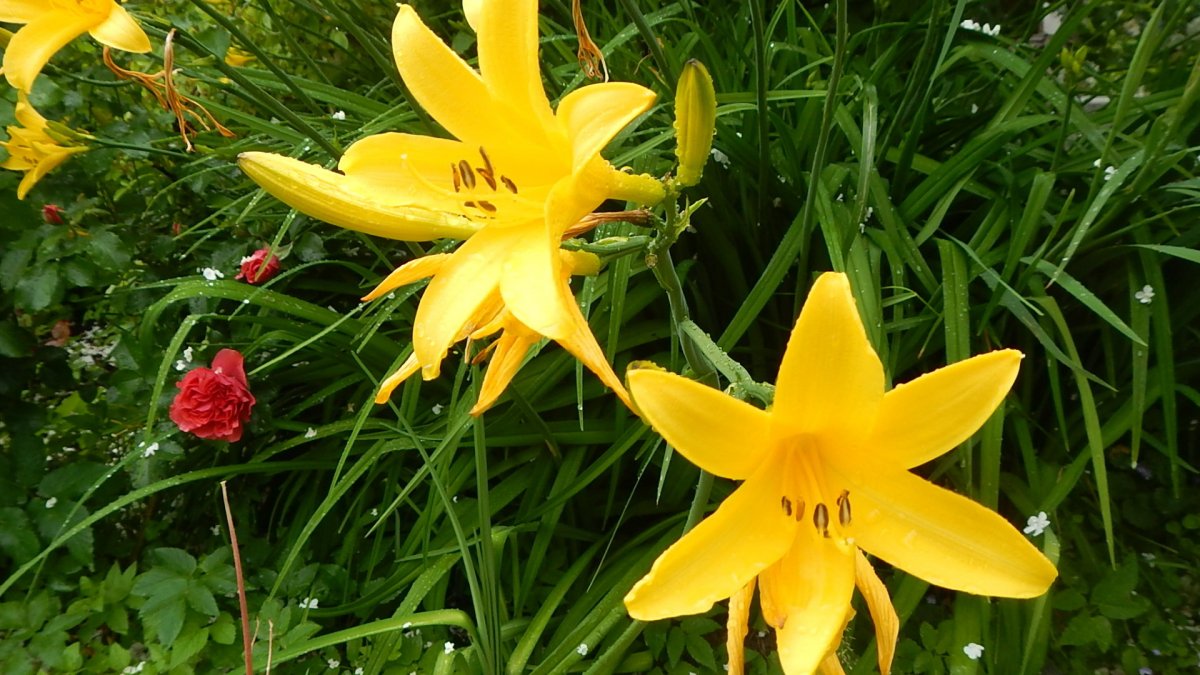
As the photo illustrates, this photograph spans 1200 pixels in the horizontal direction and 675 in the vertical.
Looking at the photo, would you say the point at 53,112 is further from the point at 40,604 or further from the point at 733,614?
the point at 733,614

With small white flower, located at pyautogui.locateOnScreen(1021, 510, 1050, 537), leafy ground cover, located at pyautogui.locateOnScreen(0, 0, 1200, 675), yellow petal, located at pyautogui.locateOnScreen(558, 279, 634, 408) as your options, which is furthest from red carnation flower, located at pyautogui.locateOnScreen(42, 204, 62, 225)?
small white flower, located at pyautogui.locateOnScreen(1021, 510, 1050, 537)

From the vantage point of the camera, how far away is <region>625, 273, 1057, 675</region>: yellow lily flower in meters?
0.63

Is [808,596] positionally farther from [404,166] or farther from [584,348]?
[404,166]

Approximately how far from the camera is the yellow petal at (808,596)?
654 mm

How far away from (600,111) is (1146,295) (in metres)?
1.16

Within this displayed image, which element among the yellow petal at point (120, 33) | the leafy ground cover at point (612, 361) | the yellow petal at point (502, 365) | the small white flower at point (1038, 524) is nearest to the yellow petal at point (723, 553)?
the yellow petal at point (502, 365)

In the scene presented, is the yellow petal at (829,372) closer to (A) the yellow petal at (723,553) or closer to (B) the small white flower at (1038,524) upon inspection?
(A) the yellow petal at (723,553)

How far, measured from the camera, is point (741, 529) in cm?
69

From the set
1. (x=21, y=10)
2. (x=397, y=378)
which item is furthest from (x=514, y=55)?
(x=21, y=10)

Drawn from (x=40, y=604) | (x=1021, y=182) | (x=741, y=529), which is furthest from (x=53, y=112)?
(x=1021, y=182)

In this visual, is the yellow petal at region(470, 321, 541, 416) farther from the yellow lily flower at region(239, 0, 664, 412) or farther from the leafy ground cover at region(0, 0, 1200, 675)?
the leafy ground cover at region(0, 0, 1200, 675)

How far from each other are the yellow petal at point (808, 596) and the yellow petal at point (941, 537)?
0.04 metres

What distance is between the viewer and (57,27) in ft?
3.86

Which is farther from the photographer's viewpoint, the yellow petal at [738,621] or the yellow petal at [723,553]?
the yellow petal at [738,621]
